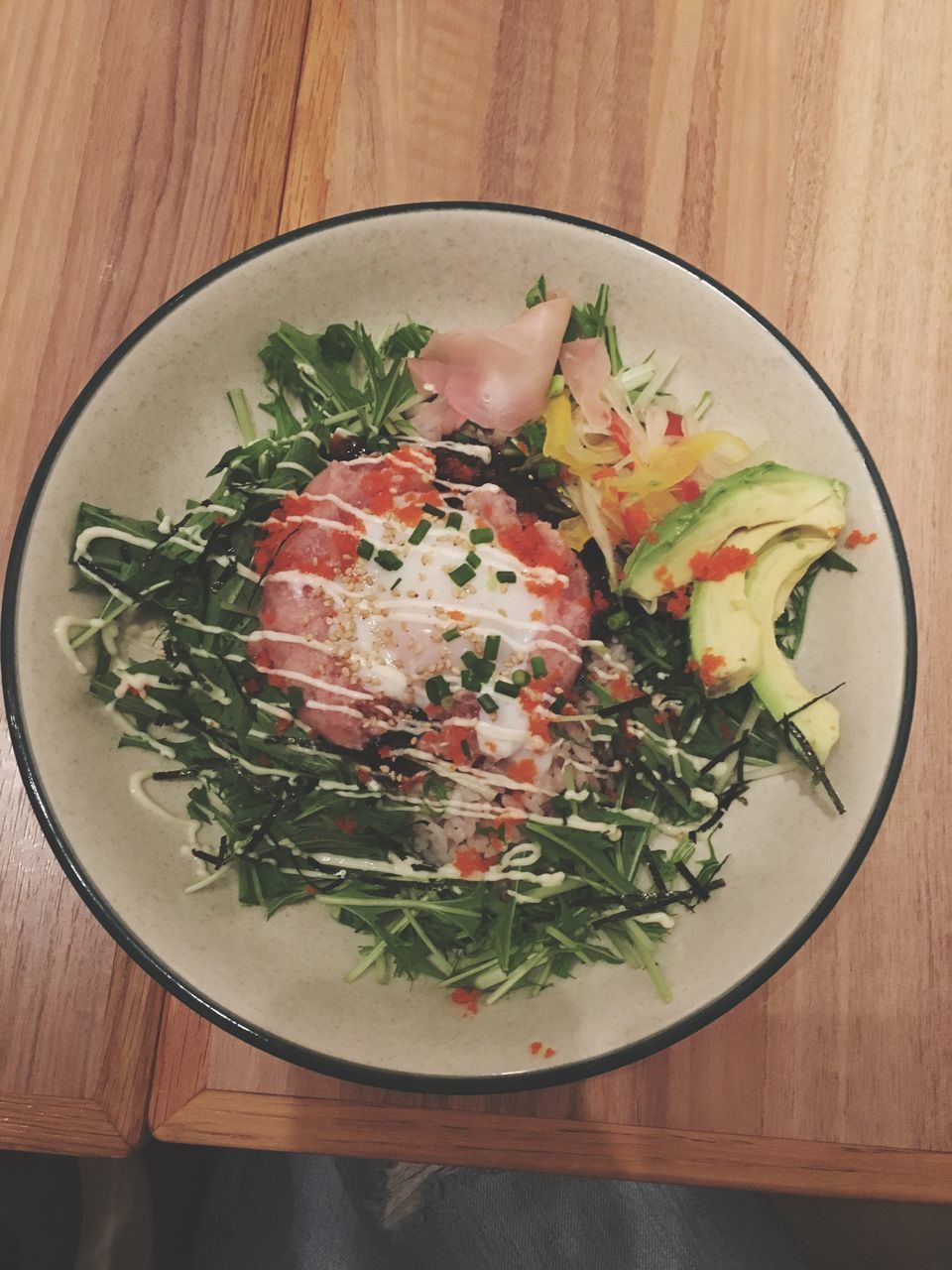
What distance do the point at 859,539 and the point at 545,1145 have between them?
1.13 metres

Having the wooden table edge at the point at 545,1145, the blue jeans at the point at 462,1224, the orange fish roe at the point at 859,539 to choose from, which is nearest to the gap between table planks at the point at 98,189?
the wooden table edge at the point at 545,1145

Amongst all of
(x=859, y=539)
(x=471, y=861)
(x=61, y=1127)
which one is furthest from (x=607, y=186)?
(x=61, y=1127)

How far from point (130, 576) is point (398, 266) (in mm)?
713

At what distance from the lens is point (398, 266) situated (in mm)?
1541

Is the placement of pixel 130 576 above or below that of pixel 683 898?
above

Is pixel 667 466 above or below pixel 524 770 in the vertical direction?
above

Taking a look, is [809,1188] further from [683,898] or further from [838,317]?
[838,317]

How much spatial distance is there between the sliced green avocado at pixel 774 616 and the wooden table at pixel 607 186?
0.33 meters

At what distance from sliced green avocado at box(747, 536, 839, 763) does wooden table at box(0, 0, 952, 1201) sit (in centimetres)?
33

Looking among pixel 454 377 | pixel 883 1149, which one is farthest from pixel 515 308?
pixel 883 1149

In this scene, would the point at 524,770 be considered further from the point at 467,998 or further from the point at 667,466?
the point at 667,466

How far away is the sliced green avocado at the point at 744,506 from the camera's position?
1413mm

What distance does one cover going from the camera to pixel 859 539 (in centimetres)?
142

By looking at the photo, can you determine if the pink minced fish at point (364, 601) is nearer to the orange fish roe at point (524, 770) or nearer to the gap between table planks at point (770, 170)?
the orange fish roe at point (524, 770)
